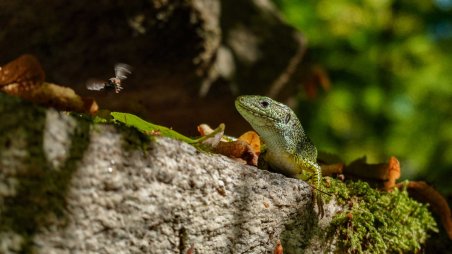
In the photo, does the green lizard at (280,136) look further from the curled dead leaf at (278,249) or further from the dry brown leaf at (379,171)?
the curled dead leaf at (278,249)

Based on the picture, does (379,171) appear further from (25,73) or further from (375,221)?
(25,73)

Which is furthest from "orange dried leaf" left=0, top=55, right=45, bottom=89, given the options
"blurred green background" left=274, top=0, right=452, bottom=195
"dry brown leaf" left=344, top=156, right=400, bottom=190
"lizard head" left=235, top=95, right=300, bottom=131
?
"blurred green background" left=274, top=0, right=452, bottom=195

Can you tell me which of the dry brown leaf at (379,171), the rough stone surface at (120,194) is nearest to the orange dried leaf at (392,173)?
the dry brown leaf at (379,171)

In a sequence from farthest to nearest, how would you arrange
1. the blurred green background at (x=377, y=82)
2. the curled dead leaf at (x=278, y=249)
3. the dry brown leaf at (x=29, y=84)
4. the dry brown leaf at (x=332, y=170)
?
1. the blurred green background at (x=377, y=82)
2. the dry brown leaf at (x=332, y=170)
3. the curled dead leaf at (x=278, y=249)
4. the dry brown leaf at (x=29, y=84)

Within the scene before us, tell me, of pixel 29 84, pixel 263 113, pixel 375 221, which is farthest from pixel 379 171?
pixel 29 84

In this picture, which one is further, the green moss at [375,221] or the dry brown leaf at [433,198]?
the dry brown leaf at [433,198]

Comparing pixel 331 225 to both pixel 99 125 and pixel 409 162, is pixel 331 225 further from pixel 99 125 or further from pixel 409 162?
pixel 409 162
